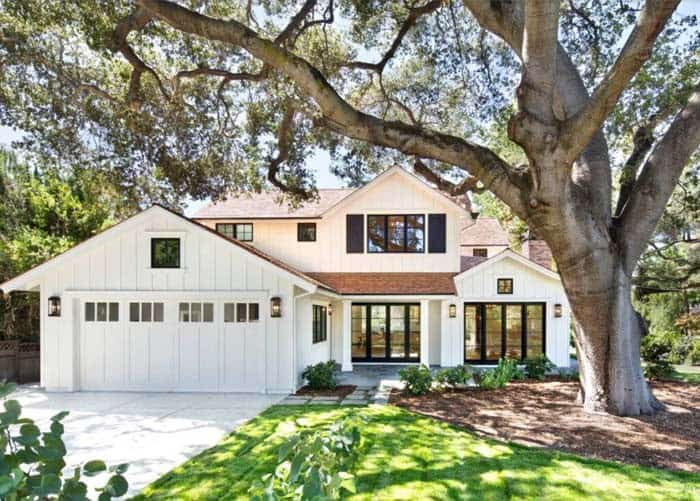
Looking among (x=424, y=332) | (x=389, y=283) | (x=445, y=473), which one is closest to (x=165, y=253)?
(x=389, y=283)

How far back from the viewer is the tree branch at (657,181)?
27.2ft

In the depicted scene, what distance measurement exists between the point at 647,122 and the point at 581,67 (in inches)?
118

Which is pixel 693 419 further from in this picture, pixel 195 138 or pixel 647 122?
pixel 195 138

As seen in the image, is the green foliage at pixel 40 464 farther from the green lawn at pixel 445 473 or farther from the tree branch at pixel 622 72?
the tree branch at pixel 622 72

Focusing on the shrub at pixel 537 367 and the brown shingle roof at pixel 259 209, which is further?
the brown shingle roof at pixel 259 209

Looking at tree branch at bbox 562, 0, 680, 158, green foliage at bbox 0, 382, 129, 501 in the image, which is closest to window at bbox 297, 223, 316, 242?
tree branch at bbox 562, 0, 680, 158

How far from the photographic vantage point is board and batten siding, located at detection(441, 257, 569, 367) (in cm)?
1641

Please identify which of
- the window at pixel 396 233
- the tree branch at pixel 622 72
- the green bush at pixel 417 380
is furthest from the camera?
the window at pixel 396 233

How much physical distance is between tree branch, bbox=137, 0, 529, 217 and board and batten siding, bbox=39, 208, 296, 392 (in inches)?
195

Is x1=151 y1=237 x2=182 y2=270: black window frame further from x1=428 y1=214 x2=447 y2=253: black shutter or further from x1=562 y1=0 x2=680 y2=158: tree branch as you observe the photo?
x1=562 y1=0 x2=680 y2=158: tree branch

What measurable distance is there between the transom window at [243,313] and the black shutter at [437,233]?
268 inches

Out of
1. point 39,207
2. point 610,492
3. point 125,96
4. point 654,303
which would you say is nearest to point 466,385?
point 610,492

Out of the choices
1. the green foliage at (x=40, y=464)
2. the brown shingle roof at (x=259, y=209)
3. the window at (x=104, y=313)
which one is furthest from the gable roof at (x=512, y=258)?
the green foliage at (x=40, y=464)

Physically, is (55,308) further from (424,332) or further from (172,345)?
(424,332)
